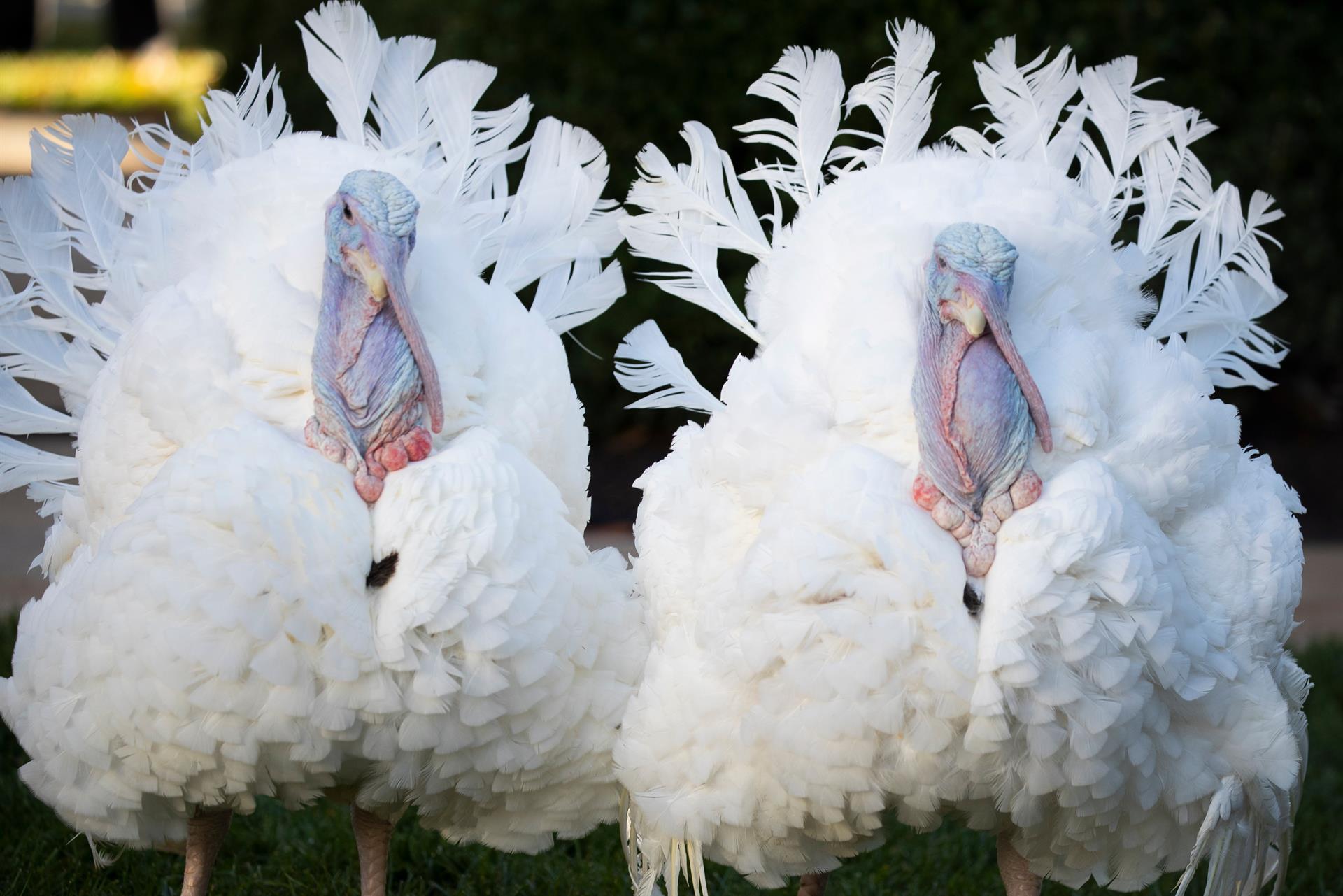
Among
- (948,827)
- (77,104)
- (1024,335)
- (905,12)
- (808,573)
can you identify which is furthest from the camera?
(77,104)

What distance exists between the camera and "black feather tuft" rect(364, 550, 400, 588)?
3.42 metres

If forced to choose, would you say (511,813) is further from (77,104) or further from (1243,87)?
(77,104)

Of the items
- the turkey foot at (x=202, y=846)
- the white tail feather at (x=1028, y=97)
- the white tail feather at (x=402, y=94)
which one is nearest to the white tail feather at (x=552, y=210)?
the white tail feather at (x=402, y=94)

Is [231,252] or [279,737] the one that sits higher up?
[231,252]

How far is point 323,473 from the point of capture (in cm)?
349

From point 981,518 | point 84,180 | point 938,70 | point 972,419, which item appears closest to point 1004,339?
point 972,419

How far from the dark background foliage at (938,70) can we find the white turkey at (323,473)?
319 centimetres

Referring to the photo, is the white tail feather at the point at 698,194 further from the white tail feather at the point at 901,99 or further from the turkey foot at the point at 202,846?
the turkey foot at the point at 202,846

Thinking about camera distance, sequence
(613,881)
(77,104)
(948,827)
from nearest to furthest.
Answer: (613,881) → (948,827) → (77,104)

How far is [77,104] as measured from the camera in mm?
20766

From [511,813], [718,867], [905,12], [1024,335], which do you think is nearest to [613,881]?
[718,867]

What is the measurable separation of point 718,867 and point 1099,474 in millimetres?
2125

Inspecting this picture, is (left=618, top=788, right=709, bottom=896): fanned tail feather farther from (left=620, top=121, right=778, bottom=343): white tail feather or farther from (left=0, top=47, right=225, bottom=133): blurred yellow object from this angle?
(left=0, top=47, right=225, bottom=133): blurred yellow object

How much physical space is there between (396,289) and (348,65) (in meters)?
1.02
